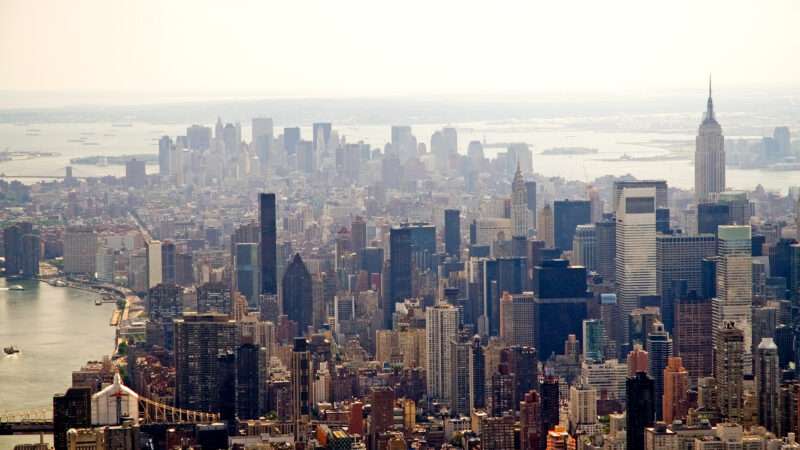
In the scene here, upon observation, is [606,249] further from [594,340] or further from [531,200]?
[594,340]

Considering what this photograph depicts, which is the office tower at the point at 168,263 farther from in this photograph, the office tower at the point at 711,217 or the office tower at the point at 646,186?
the office tower at the point at 711,217

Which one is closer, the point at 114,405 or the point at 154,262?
the point at 114,405

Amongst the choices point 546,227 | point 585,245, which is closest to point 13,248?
point 546,227

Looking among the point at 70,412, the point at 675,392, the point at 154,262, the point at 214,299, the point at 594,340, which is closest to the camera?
the point at 70,412

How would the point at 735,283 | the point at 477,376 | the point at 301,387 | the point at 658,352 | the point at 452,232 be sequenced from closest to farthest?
the point at 301,387
the point at 477,376
the point at 658,352
the point at 735,283
the point at 452,232

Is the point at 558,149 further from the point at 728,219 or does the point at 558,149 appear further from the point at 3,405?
the point at 3,405

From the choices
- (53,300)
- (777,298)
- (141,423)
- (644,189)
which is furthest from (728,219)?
(141,423)
